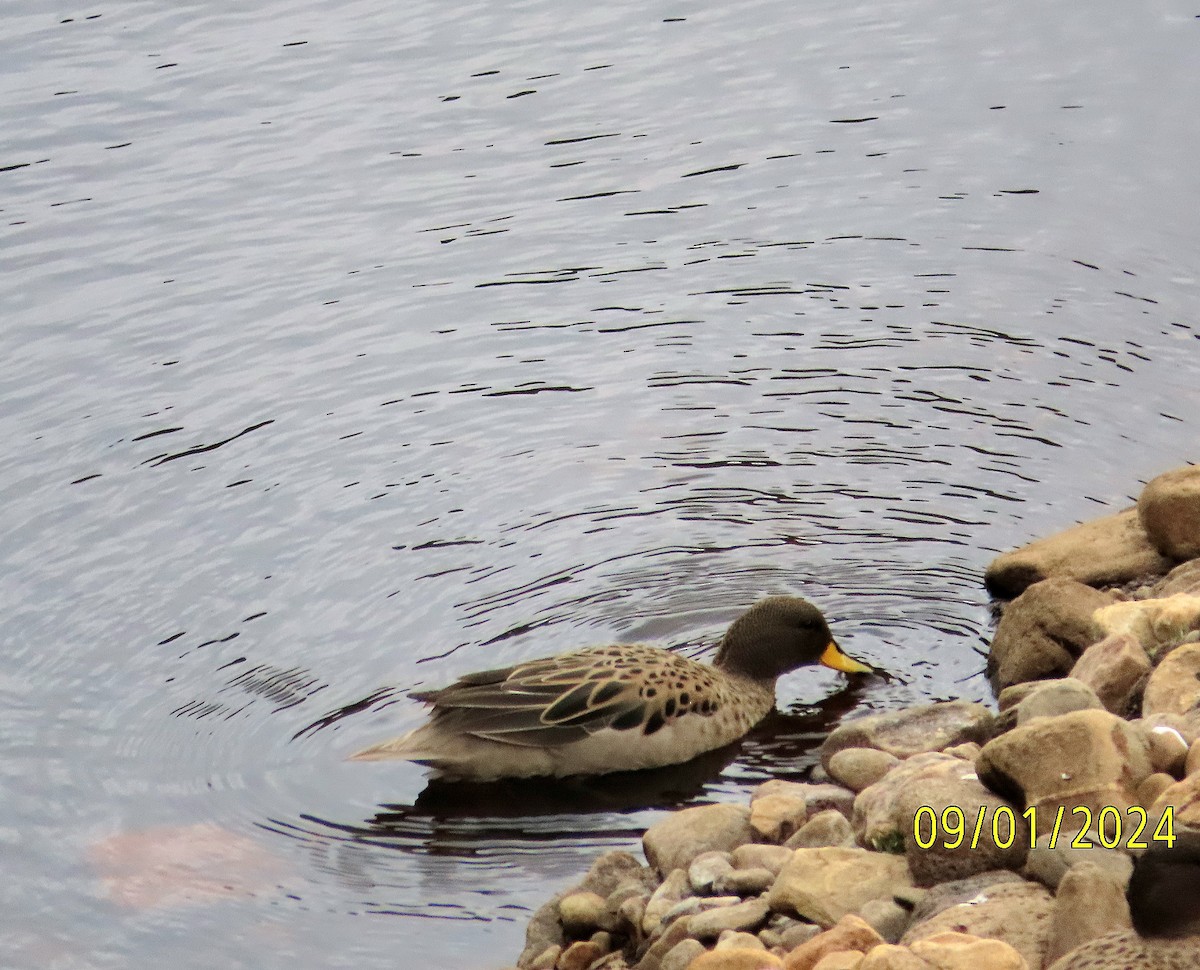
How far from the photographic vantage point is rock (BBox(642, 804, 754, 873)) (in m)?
7.19

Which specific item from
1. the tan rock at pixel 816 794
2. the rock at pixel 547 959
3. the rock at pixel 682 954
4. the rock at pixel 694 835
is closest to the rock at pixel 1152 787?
the tan rock at pixel 816 794

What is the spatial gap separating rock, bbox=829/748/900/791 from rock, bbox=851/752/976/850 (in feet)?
1.79

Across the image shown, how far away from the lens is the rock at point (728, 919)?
6359 mm

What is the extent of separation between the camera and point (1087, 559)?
934 centimetres

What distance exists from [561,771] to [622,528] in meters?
2.07

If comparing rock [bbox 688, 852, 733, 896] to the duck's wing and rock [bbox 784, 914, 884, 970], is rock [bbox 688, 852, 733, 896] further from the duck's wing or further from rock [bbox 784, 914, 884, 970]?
the duck's wing

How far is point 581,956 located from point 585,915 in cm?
17

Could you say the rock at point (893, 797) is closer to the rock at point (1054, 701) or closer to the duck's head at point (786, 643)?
the rock at point (1054, 701)

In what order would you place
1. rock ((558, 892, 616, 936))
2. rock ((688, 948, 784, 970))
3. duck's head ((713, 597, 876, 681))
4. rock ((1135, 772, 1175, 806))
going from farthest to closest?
duck's head ((713, 597, 876, 681)), rock ((558, 892, 616, 936)), rock ((1135, 772, 1175, 806)), rock ((688, 948, 784, 970))

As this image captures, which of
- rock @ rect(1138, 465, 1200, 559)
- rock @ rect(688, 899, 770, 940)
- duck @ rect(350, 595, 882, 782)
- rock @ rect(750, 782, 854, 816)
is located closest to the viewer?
rock @ rect(688, 899, 770, 940)

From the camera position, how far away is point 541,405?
12.0 metres

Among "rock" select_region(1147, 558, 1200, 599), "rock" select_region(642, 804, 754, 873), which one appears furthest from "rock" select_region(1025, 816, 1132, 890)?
"rock" select_region(1147, 558, 1200, 599)

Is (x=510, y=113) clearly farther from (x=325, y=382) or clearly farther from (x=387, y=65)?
(x=325, y=382)

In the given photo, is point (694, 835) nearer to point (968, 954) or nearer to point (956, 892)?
point (956, 892)
